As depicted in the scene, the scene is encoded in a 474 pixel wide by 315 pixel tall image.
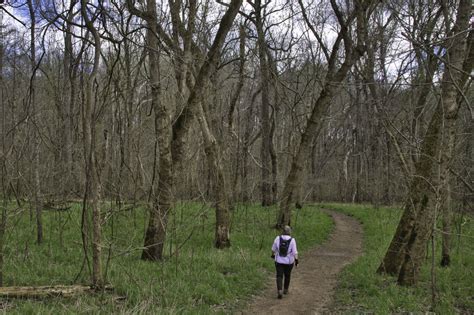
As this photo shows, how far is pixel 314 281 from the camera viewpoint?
9992 mm

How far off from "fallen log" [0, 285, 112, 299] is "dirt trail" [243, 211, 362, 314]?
2.72 meters

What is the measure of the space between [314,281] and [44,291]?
5.84m

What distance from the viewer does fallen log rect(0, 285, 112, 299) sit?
6.32 metres

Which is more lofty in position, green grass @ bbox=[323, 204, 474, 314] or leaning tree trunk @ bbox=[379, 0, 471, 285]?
leaning tree trunk @ bbox=[379, 0, 471, 285]

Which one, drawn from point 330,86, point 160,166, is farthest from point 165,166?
point 330,86

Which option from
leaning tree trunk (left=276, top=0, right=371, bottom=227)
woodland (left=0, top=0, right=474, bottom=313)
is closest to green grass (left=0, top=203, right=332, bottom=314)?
woodland (left=0, top=0, right=474, bottom=313)

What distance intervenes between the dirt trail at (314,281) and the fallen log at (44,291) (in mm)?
2721

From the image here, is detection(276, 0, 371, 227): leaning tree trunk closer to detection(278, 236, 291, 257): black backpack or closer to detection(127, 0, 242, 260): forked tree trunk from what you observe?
detection(127, 0, 242, 260): forked tree trunk

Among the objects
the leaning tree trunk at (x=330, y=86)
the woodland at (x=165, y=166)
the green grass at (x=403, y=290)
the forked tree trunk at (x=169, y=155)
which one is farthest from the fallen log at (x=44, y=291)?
the leaning tree trunk at (x=330, y=86)

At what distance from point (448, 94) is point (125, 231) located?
9345 millimetres

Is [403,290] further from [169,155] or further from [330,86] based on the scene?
[330,86]

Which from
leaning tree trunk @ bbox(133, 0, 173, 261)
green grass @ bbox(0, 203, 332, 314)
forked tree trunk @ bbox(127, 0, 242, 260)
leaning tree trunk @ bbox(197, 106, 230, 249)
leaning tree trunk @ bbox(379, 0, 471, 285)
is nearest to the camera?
green grass @ bbox(0, 203, 332, 314)

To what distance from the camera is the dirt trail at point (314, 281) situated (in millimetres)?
7867

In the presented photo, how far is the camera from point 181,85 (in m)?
10.6
